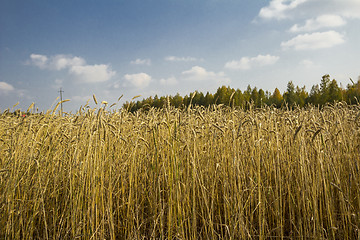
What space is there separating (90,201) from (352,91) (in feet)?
72.5

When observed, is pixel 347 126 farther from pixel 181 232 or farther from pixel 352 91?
pixel 352 91

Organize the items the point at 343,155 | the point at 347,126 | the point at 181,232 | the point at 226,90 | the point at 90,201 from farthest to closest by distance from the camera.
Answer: the point at 226,90
the point at 347,126
the point at 343,155
the point at 90,201
the point at 181,232

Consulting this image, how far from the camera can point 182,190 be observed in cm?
234

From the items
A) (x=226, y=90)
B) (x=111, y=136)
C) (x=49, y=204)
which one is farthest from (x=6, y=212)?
(x=226, y=90)

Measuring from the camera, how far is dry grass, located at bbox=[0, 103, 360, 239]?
181 centimetres

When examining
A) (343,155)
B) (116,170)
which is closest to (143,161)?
(116,170)

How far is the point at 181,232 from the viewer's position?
1755 millimetres

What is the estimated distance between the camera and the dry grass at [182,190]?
181 cm

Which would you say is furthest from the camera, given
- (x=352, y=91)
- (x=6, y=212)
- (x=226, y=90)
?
(x=226, y=90)

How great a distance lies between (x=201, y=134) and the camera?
2662 millimetres

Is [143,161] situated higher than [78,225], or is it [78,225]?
[143,161]

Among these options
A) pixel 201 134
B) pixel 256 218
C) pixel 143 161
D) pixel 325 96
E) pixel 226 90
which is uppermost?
pixel 226 90

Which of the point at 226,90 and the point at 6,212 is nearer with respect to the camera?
the point at 6,212

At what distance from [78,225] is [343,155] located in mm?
3082
